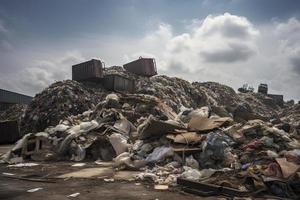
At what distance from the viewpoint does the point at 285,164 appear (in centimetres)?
596

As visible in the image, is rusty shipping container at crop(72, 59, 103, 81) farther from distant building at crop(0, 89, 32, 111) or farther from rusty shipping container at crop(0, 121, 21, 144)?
distant building at crop(0, 89, 32, 111)

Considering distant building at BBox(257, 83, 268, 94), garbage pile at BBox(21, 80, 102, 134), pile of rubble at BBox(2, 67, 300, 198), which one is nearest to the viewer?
pile of rubble at BBox(2, 67, 300, 198)

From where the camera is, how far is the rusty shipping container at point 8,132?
16.1 meters

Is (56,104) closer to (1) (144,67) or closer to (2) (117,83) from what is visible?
(2) (117,83)

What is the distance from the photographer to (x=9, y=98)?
4056 cm

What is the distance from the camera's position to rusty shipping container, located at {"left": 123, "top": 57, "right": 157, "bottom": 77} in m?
27.5

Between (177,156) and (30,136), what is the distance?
16.5ft

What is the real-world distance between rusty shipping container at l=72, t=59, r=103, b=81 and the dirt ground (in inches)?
656

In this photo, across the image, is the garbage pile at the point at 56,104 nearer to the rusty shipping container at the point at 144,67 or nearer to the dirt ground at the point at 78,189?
the rusty shipping container at the point at 144,67

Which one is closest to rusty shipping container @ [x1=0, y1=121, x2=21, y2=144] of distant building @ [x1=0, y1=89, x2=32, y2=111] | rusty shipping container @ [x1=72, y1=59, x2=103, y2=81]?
rusty shipping container @ [x1=72, y1=59, x2=103, y2=81]

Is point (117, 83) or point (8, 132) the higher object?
point (117, 83)

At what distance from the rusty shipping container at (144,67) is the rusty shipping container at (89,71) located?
422 cm

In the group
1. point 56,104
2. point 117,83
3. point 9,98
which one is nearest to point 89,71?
point 117,83

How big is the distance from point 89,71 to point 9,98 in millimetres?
20963
